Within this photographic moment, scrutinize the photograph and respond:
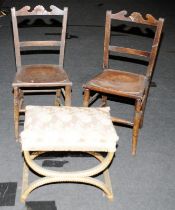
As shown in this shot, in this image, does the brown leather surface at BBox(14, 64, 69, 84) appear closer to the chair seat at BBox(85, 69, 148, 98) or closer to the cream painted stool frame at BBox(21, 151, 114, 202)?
the chair seat at BBox(85, 69, 148, 98)

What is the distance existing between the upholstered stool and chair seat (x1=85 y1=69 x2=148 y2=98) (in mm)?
259

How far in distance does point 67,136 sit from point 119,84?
0.73m

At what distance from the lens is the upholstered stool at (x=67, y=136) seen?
5.87 feet

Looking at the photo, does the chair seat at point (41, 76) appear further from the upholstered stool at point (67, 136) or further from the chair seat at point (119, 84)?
the upholstered stool at point (67, 136)

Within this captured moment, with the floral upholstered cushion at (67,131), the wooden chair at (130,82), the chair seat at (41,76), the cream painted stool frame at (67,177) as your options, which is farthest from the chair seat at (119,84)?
the cream painted stool frame at (67,177)

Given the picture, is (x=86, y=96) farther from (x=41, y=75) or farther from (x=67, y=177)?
(x=67, y=177)

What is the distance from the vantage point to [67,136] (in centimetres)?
181

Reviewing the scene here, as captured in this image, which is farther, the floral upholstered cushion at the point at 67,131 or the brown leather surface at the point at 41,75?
the brown leather surface at the point at 41,75

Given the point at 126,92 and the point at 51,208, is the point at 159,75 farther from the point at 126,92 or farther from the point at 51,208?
the point at 51,208

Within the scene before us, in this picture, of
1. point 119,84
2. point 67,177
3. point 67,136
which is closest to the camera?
point 67,136

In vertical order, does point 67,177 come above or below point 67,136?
below

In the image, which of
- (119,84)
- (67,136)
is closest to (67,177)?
(67,136)

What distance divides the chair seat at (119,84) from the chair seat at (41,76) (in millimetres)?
213

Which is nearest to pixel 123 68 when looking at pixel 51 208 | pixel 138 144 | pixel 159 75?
pixel 159 75
